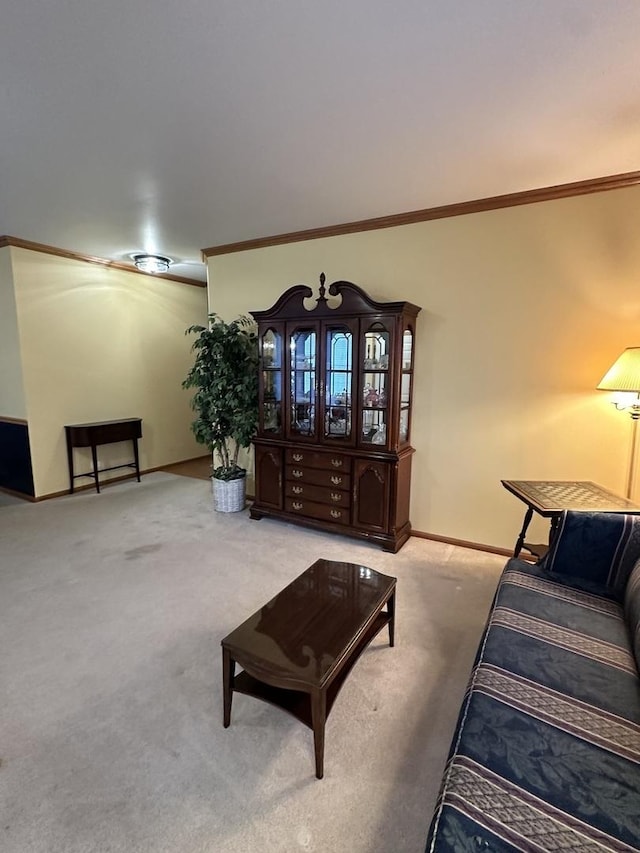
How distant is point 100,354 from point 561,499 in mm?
4847

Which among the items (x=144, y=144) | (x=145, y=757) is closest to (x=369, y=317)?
(x=144, y=144)

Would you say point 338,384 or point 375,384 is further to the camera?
point 338,384

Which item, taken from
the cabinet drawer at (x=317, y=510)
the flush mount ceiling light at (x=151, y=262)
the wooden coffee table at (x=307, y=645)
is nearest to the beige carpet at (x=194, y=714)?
the wooden coffee table at (x=307, y=645)

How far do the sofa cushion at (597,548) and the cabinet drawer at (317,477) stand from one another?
166 cm

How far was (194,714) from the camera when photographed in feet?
5.82

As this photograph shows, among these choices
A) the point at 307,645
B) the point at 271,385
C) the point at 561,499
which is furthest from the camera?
the point at 271,385

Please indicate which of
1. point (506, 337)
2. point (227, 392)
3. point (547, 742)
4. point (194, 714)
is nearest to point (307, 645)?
point (194, 714)

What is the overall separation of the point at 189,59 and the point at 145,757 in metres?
2.68

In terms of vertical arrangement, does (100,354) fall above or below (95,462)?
above

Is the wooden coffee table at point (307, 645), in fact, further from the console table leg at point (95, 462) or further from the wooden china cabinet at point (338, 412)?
the console table leg at point (95, 462)

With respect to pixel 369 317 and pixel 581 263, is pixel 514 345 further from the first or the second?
pixel 369 317

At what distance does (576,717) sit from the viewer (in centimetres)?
125

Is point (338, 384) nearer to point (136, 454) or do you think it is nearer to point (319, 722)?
point (319, 722)

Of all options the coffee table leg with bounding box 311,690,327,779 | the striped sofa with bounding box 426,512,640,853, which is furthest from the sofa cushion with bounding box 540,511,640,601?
the coffee table leg with bounding box 311,690,327,779
